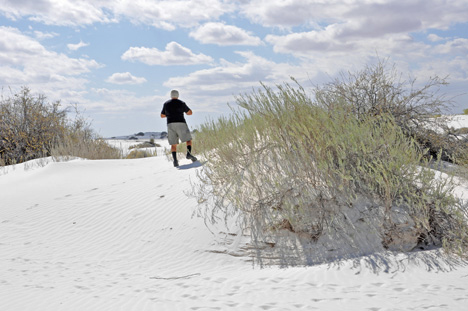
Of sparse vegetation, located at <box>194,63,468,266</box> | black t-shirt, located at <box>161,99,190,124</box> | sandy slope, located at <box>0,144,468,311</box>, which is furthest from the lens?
black t-shirt, located at <box>161,99,190,124</box>

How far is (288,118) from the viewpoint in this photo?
5.91 meters

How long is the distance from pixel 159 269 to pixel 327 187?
2.18 m

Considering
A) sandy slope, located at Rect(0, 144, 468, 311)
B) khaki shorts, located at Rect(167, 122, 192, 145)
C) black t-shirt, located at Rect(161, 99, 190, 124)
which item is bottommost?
sandy slope, located at Rect(0, 144, 468, 311)

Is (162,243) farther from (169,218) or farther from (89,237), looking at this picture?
(89,237)

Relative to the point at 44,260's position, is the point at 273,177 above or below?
above

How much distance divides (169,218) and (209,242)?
3.29 ft

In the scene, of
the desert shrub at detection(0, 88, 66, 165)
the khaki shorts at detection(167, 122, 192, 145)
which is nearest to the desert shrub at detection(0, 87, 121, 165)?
the desert shrub at detection(0, 88, 66, 165)

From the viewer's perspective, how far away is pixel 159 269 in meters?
4.75

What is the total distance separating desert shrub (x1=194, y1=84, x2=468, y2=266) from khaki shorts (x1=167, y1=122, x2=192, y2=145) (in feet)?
12.8

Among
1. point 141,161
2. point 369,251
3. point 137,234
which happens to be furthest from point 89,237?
point 141,161

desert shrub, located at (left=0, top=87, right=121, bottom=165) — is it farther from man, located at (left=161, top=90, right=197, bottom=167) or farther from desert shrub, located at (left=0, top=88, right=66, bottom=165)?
man, located at (left=161, top=90, right=197, bottom=167)

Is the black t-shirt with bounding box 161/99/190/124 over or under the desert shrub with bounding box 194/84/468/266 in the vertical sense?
over

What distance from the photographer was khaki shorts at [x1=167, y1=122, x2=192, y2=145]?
10156 millimetres

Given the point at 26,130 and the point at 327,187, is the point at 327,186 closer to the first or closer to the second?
the point at 327,187
